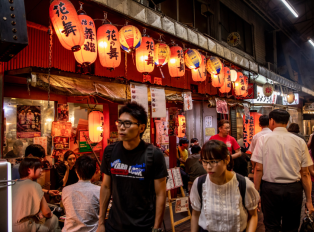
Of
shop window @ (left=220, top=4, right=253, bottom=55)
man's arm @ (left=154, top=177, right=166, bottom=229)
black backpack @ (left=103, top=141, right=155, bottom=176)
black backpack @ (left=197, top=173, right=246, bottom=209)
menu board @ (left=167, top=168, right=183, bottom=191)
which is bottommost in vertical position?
menu board @ (left=167, top=168, right=183, bottom=191)

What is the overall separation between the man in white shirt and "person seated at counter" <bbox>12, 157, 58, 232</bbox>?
4.37 metres

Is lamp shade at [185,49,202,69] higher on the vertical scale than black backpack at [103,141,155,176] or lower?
higher

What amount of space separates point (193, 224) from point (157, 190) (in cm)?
63

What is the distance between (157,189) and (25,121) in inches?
218

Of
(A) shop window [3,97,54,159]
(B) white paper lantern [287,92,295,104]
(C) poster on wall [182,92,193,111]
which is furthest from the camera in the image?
(B) white paper lantern [287,92,295,104]

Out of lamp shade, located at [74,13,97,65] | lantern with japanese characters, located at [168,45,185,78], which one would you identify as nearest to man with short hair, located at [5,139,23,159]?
lamp shade, located at [74,13,97,65]

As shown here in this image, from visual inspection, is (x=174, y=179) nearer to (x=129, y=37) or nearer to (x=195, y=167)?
(x=195, y=167)

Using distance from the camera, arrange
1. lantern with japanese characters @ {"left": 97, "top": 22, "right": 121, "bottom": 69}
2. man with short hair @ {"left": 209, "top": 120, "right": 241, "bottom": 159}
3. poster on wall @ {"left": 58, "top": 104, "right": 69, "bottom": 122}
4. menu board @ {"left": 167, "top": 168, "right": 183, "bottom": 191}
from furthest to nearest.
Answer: poster on wall @ {"left": 58, "top": 104, "right": 69, "bottom": 122}, man with short hair @ {"left": 209, "top": 120, "right": 241, "bottom": 159}, menu board @ {"left": 167, "top": 168, "right": 183, "bottom": 191}, lantern with japanese characters @ {"left": 97, "top": 22, "right": 121, "bottom": 69}

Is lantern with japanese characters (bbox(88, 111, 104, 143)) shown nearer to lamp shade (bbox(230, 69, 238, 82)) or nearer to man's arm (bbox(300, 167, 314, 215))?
man's arm (bbox(300, 167, 314, 215))

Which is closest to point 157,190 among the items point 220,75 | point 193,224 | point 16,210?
point 193,224

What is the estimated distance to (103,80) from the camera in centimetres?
639

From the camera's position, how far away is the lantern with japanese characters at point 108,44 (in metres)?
5.65

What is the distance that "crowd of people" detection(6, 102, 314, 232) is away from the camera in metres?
2.48

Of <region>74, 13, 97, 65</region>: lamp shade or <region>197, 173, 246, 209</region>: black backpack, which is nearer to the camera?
<region>197, 173, 246, 209</region>: black backpack
